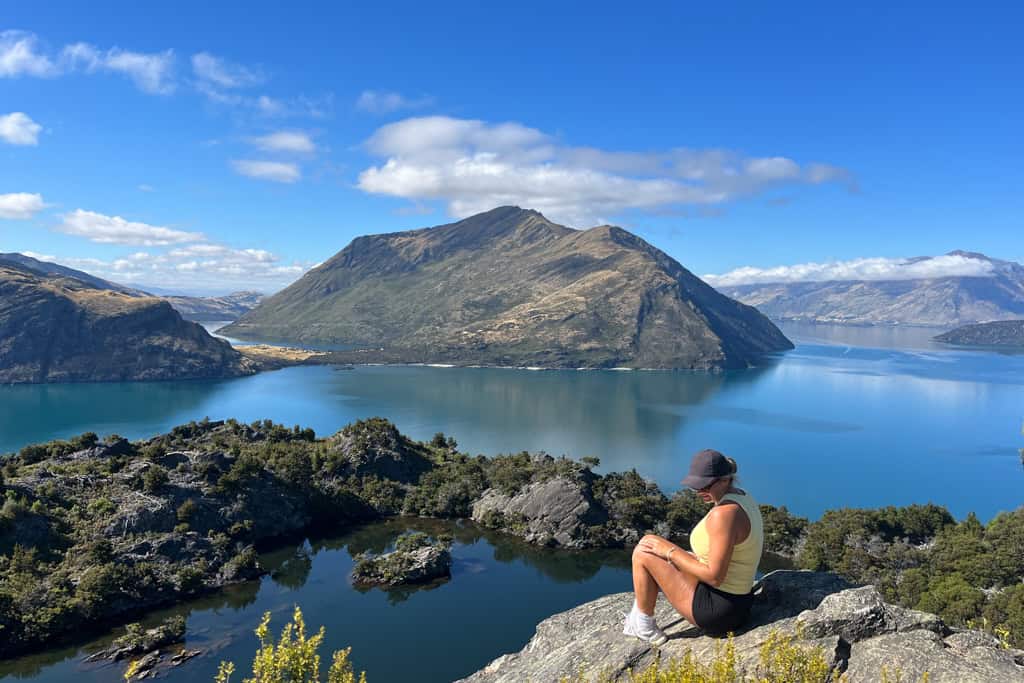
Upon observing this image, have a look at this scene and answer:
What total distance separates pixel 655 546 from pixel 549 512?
2603 inches

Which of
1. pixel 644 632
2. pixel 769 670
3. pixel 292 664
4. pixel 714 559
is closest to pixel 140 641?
pixel 292 664

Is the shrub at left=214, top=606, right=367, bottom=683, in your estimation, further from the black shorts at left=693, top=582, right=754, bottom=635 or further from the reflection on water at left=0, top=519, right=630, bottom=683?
the reflection on water at left=0, top=519, right=630, bottom=683

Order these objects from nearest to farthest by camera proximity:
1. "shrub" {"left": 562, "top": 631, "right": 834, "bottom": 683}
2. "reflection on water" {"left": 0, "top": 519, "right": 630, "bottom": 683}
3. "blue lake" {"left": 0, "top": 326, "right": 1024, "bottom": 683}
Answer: "shrub" {"left": 562, "top": 631, "right": 834, "bottom": 683}
"reflection on water" {"left": 0, "top": 519, "right": 630, "bottom": 683}
"blue lake" {"left": 0, "top": 326, "right": 1024, "bottom": 683}

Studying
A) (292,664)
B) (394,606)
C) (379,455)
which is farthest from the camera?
(379,455)

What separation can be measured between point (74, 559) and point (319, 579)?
69.6 ft

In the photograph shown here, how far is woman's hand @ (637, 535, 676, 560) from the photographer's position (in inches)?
389

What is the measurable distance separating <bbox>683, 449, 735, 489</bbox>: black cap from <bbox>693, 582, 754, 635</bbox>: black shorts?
170 cm

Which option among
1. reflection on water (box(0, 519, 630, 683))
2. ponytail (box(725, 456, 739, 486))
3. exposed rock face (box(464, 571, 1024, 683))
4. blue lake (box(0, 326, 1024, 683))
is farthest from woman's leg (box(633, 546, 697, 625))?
blue lake (box(0, 326, 1024, 683))

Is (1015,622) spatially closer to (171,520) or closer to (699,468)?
(699,468)

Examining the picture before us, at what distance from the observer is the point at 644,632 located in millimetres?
10320

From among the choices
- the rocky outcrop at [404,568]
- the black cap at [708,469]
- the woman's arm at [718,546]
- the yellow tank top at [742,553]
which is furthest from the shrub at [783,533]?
the black cap at [708,469]

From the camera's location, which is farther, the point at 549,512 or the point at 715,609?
the point at 549,512

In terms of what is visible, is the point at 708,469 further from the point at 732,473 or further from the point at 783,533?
the point at 783,533

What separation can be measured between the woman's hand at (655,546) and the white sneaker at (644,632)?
1336mm
